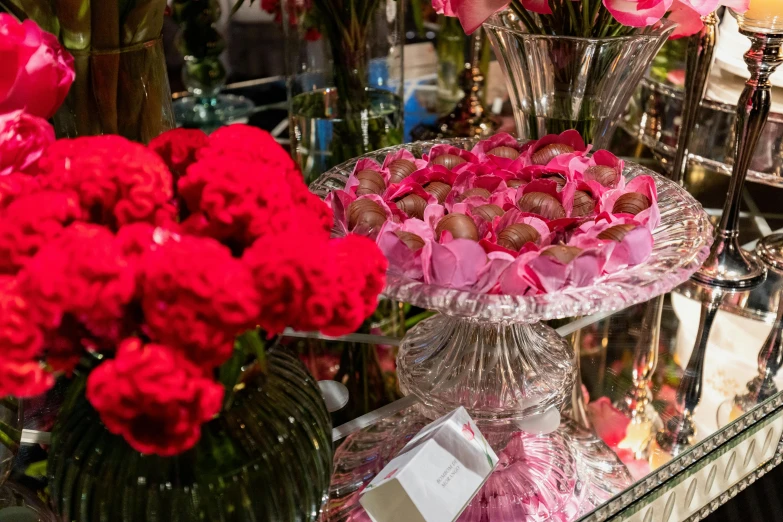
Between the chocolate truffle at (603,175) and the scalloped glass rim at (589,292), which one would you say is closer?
the scalloped glass rim at (589,292)

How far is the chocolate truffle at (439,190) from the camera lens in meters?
0.49

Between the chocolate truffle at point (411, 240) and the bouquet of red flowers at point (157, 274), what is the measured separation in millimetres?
100

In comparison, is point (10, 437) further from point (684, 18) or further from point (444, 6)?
Result: point (684, 18)

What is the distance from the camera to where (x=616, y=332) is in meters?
0.67

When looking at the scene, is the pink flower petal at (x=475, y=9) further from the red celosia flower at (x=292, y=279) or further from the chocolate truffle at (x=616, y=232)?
the red celosia flower at (x=292, y=279)

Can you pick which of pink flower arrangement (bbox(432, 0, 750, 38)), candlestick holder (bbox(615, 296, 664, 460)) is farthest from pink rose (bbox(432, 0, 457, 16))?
candlestick holder (bbox(615, 296, 664, 460))

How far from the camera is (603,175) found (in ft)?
1.65

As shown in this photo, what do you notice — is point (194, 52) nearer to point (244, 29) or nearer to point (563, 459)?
point (244, 29)

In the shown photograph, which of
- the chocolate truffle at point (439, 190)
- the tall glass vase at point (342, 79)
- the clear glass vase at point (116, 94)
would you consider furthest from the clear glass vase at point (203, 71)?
the chocolate truffle at point (439, 190)

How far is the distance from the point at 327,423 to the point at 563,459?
0.20 meters

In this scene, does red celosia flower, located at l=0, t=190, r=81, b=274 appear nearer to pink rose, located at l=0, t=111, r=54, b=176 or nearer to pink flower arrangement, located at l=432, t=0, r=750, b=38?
pink rose, located at l=0, t=111, r=54, b=176

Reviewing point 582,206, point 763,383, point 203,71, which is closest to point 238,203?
point 582,206

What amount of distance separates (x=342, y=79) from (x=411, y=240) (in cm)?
36

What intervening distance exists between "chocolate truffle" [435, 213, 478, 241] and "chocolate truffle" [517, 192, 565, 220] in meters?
0.04
